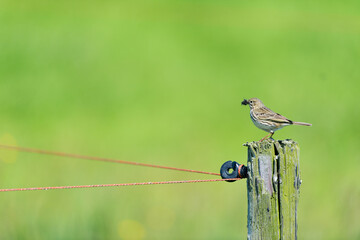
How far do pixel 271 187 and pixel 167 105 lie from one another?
10.7m

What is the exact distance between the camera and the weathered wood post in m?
4.27

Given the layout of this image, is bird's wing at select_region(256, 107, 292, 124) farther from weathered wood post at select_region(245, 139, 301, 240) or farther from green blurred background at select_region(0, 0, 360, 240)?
weathered wood post at select_region(245, 139, 301, 240)

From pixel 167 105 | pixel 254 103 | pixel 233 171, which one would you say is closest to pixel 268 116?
pixel 254 103

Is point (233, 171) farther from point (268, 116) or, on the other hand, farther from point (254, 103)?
point (254, 103)

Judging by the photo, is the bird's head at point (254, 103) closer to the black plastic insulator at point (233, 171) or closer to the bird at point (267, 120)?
the bird at point (267, 120)

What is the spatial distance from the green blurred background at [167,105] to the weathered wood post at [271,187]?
3.52 meters

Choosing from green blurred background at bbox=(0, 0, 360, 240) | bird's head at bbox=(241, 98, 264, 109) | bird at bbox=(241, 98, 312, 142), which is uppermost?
bird's head at bbox=(241, 98, 264, 109)

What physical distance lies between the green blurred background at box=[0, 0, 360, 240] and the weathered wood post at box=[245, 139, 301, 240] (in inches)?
139

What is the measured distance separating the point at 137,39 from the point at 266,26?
4254 millimetres

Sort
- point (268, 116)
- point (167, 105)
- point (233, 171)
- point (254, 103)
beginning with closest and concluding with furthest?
point (233, 171), point (268, 116), point (254, 103), point (167, 105)

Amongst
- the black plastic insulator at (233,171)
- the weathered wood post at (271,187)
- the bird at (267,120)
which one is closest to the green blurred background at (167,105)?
the bird at (267,120)

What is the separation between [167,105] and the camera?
15.0m

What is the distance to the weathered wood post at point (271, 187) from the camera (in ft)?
14.0

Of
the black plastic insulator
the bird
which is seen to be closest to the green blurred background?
the bird
